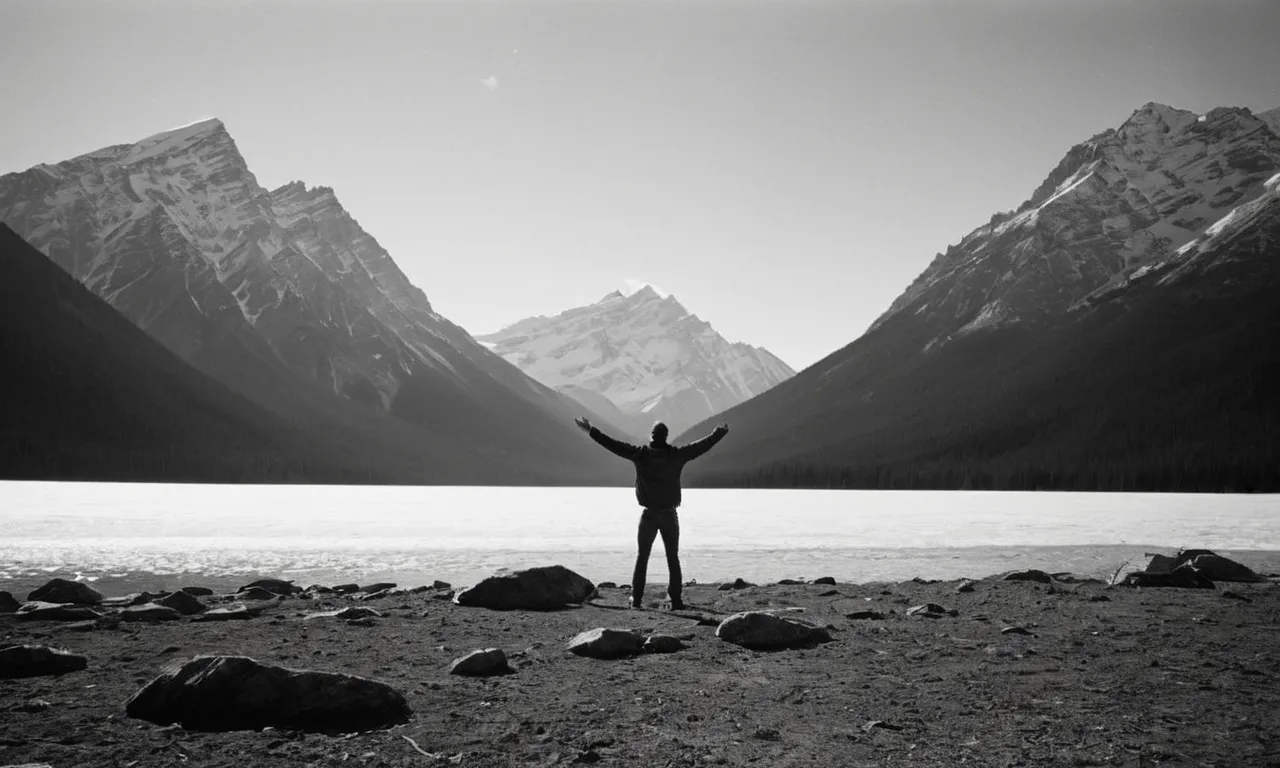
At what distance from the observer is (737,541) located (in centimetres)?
4138

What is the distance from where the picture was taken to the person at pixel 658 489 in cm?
1592

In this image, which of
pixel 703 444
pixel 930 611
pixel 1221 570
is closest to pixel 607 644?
pixel 703 444

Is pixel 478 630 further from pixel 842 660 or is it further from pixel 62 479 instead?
pixel 62 479

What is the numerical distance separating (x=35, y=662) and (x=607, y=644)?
669cm

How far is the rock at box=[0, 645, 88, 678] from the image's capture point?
9.68 metres

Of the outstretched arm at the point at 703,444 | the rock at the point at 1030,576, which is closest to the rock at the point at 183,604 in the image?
the outstretched arm at the point at 703,444

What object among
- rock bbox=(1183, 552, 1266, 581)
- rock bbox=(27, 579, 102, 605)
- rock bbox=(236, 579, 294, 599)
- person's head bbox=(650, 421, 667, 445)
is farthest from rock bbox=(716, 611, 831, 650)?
rock bbox=(1183, 552, 1266, 581)

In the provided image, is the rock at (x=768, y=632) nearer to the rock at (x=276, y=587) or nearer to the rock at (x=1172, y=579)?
the rock at (x=1172, y=579)

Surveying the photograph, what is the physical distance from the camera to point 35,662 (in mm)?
9891

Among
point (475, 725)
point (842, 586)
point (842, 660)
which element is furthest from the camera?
point (842, 586)

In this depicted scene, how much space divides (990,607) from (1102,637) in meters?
3.71

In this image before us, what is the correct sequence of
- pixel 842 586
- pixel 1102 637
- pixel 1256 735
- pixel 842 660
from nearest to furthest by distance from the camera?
pixel 1256 735 → pixel 842 660 → pixel 1102 637 → pixel 842 586

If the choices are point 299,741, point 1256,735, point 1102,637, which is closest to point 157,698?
point 299,741

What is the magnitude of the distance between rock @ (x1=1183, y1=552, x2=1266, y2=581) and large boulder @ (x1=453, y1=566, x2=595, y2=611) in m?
15.9
